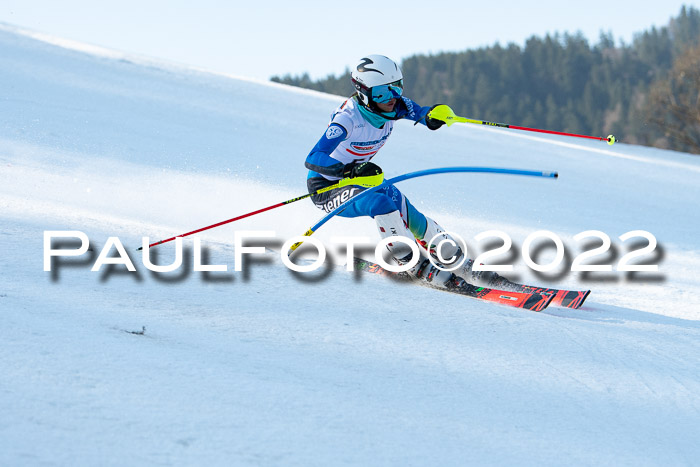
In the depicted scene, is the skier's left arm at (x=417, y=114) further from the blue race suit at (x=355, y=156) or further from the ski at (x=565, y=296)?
the ski at (x=565, y=296)

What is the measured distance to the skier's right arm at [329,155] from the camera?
4.16 metres

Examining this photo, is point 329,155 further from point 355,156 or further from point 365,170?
point 365,170

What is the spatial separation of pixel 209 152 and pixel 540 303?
6290mm

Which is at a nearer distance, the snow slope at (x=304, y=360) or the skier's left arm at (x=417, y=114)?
the snow slope at (x=304, y=360)

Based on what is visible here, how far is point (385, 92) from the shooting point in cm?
431

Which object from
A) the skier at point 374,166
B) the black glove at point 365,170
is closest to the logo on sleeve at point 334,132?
the skier at point 374,166

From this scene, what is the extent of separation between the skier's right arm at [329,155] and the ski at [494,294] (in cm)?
65

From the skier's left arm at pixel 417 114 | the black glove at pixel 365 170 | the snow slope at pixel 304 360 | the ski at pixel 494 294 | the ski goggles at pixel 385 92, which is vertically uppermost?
the ski goggles at pixel 385 92

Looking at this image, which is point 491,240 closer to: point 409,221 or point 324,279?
point 409,221

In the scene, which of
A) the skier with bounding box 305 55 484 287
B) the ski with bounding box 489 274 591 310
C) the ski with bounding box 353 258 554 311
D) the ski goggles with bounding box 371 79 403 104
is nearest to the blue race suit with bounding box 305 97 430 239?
the skier with bounding box 305 55 484 287

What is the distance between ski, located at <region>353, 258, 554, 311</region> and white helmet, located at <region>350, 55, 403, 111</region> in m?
1.05

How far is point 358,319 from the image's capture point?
2.79 meters

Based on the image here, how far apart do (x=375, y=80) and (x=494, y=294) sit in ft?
4.90

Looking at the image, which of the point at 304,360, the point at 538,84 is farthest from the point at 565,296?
the point at 538,84
